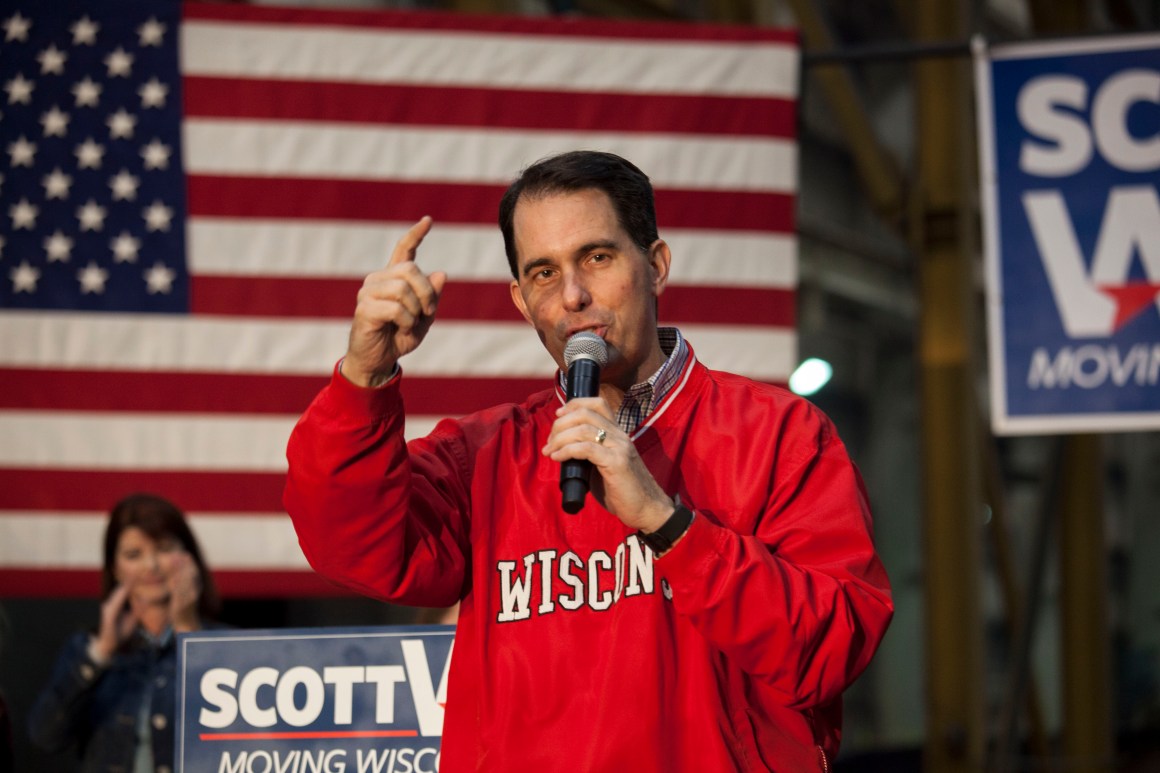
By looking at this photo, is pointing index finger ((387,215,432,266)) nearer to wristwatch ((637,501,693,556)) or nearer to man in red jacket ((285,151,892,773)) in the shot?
man in red jacket ((285,151,892,773))

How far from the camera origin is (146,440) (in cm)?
413

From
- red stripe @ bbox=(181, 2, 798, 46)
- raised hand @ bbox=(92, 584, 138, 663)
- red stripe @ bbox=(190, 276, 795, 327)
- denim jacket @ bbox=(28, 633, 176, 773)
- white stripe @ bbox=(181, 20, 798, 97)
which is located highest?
red stripe @ bbox=(181, 2, 798, 46)

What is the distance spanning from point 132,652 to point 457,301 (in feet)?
4.60

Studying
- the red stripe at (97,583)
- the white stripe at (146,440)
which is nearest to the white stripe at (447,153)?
the white stripe at (146,440)

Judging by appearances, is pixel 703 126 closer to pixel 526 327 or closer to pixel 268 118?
pixel 526 327

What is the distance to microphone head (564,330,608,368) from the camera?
5.99 ft

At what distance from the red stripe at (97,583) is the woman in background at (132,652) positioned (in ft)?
1.24

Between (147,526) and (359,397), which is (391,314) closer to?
(359,397)

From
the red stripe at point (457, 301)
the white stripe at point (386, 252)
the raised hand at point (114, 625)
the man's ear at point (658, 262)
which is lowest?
the raised hand at point (114, 625)

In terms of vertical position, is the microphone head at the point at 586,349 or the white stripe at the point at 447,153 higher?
the white stripe at the point at 447,153

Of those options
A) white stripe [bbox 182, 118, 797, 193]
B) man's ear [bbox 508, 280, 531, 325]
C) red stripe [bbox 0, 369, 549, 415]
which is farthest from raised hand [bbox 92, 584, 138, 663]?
man's ear [bbox 508, 280, 531, 325]

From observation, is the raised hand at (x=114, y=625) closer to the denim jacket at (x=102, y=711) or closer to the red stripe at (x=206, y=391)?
the denim jacket at (x=102, y=711)

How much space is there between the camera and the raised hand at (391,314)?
1688mm

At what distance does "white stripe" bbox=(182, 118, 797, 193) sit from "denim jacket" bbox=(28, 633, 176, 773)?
155 cm
